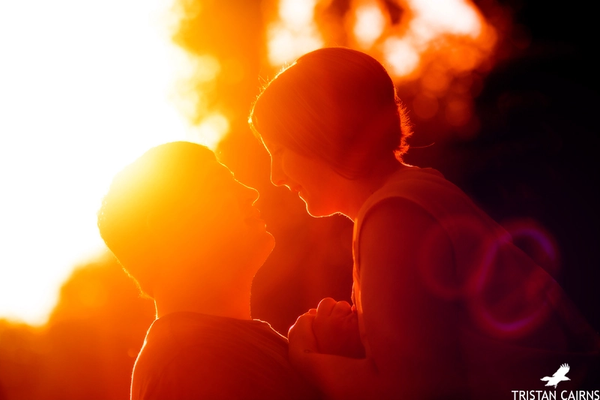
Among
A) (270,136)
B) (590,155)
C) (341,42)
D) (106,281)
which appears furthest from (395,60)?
(106,281)

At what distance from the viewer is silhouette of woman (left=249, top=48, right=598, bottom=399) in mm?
1311

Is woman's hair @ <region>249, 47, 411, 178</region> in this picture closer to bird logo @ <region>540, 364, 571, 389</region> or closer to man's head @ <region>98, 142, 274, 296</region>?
man's head @ <region>98, 142, 274, 296</region>

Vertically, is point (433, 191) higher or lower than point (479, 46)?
lower

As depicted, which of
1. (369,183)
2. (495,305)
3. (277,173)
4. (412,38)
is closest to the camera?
(495,305)

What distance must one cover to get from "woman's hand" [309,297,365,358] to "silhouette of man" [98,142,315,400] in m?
0.15

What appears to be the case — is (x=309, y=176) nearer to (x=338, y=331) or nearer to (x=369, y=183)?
(x=369, y=183)

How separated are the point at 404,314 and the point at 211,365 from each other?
0.55m

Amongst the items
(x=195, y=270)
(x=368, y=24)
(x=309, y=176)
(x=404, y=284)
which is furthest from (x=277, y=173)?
(x=368, y=24)

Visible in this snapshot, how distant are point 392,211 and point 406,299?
0.20 meters

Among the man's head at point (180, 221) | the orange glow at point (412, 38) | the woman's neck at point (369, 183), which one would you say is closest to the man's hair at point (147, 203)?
the man's head at point (180, 221)

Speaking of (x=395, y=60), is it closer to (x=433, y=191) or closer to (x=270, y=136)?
(x=270, y=136)

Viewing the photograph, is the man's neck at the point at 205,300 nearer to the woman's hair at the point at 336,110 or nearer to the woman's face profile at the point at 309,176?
the woman's face profile at the point at 309,176

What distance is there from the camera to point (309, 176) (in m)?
1.75

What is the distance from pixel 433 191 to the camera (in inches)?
56.1
